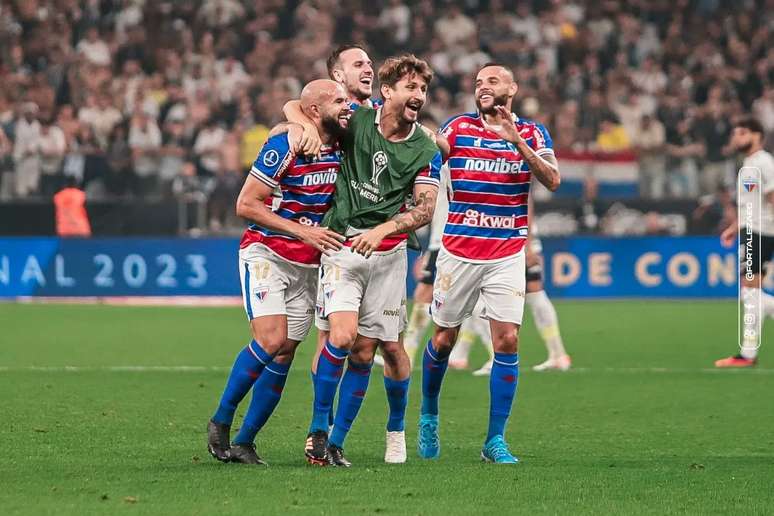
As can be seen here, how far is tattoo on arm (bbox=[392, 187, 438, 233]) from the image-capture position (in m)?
7.52

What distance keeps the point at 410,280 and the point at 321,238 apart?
13.5m

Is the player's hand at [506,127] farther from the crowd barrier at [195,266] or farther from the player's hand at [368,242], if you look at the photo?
the crowd barrier at [195,266]

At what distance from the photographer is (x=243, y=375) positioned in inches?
296

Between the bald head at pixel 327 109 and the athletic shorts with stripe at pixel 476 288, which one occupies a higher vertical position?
the bald head at pixel 327 109

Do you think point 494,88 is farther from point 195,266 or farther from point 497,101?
point 195,266

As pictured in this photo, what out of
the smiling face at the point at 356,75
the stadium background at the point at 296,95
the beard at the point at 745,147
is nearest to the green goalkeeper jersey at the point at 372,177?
the smiling face at the point at 356,75

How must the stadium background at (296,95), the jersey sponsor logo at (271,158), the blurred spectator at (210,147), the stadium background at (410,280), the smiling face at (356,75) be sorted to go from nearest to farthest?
1. the stadium background at (410,280)
2. the jersey sponsor logo at (271,158)
3. the smiling face at (356,75)
4. the stadium background at (296,95)
5. the blurred spectator at (210,147)

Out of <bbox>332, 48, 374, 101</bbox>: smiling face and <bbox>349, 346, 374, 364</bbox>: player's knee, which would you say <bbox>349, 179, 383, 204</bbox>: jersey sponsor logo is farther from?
<bbox>332, 48, 374, 101</bbox>: smiling face

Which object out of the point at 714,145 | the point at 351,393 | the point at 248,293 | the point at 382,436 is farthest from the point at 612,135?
the point at 248,293

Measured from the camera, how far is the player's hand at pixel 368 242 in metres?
7.42

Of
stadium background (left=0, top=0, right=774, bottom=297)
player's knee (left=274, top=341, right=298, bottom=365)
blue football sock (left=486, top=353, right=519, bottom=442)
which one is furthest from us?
stadium background (left=0, top=0, right=774, bottom=297)

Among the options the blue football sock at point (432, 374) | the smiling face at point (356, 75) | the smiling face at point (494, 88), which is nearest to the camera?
the smiling face at point (494, 88)

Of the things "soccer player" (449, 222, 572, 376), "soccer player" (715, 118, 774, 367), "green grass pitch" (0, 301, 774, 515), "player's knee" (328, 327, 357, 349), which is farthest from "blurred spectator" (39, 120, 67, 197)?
"player's knee" (328, 327, 357, 349)

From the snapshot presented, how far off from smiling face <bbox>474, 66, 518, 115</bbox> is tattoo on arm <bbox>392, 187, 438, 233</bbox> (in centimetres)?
77
